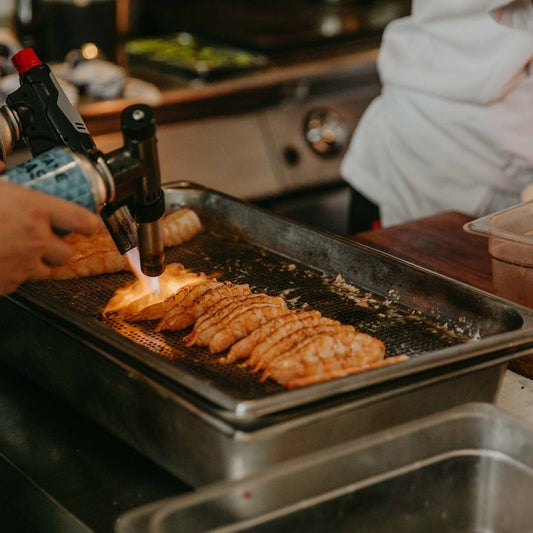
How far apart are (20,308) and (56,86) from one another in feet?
1.51

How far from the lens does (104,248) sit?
2254 mm

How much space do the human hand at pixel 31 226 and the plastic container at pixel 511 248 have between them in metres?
0.87

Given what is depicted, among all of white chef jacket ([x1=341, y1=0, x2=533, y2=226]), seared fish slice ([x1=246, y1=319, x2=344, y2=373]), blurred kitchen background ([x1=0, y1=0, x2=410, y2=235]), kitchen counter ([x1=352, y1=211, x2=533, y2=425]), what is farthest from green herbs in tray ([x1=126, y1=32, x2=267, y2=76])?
seared fish slice ([x1=246, y1=319, x2=344, y2=373])

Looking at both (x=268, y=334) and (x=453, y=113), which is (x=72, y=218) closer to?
(x=268, y=334)

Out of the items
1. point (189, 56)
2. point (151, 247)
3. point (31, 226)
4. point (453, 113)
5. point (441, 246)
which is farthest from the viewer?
point (189, 56)

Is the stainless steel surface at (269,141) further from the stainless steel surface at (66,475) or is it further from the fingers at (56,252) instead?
the fingers at (56,252)

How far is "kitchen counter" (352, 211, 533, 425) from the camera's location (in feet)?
7.97

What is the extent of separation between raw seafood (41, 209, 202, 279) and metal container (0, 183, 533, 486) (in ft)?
0.09

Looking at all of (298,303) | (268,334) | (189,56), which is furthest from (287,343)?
(189,56)

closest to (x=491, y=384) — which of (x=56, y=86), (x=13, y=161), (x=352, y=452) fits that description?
(x=352, y=452)

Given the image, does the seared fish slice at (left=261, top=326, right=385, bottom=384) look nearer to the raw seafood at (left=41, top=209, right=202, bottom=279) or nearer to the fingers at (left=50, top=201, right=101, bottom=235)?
the fingers at (left=50, top=201, right=101, bottom=235)

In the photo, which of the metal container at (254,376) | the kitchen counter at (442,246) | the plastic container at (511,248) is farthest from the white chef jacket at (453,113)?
the metal container at (254,376)

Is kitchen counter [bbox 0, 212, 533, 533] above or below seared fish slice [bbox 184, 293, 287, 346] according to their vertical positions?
below

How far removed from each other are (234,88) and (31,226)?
9.69 feet
